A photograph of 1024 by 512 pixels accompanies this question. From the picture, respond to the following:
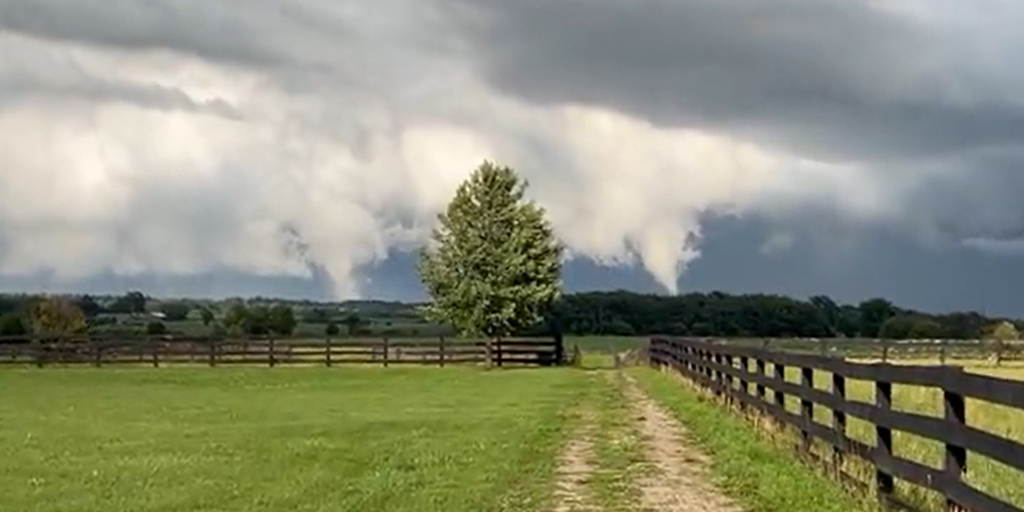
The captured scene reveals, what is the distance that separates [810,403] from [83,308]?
103897 mm

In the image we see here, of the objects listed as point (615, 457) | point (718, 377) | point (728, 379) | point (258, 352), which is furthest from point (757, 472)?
point (258, 352)

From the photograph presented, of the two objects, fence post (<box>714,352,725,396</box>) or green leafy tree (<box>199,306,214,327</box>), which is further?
green leafy tree (<box>199,306,214,327</box>)

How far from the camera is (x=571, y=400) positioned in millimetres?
30625

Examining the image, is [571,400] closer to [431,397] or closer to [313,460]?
[431,397]

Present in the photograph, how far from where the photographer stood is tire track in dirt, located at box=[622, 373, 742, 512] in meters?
12.9

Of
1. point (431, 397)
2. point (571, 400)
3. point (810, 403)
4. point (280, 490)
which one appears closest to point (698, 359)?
point (571, 400)

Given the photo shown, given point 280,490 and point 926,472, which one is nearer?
point 926,472

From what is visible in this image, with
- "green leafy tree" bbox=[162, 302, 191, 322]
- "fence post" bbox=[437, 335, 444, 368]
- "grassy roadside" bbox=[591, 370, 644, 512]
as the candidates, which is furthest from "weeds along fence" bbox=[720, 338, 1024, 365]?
"green leafy tree" bbox=[162, 302, 191, 322]

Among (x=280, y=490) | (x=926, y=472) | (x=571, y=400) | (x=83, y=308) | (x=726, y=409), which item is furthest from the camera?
(x=83, y=308)

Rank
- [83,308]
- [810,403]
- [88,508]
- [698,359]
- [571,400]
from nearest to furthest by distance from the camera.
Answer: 1. [88,508]
2. [810,403]
3. [571,400]
4. [698,359]
5. [83,308]

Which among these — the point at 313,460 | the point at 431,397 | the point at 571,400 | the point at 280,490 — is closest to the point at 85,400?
the point at 431,397

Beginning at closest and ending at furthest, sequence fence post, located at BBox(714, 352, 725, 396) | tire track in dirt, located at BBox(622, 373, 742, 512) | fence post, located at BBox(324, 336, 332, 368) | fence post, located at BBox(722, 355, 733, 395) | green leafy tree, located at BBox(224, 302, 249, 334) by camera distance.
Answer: tire track in dirt, located at BBox(622, 373, 742, 512) < fence post, located at BBox(722, 355, 733, 395) < fence post, located at BBox(714, 352, 725, 396) < fence post, located at BBox(324, 336, 332, 368) < green leafy tree, located at BBox(224, 302, 249, 334)

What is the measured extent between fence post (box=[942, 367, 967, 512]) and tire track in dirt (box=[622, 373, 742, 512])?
2.75m

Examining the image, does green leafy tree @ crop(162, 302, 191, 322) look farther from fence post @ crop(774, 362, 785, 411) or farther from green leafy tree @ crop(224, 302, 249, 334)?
fence post @ crop(774, 362, 785, 411)
